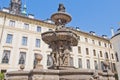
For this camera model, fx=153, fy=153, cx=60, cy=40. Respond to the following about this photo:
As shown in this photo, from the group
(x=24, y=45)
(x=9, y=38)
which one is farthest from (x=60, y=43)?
(x=9, y=38)

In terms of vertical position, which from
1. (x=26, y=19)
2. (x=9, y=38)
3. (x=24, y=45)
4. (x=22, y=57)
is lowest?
(x=22, y=57)

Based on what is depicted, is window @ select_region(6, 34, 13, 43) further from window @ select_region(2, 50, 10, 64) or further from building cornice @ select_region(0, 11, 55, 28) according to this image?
building cornice @ select_region(0, 11, 55, 28)

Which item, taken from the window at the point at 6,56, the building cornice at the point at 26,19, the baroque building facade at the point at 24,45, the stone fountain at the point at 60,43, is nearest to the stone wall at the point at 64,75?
the stone fountain at the point at 60,43

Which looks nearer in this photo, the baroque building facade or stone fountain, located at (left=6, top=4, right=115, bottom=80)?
stone fountain, located at (left=6, top=4, right=115, bottom=80)

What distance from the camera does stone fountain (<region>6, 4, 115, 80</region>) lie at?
662 cm

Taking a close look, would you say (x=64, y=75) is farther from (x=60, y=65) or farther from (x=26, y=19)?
(x=26, y=19)

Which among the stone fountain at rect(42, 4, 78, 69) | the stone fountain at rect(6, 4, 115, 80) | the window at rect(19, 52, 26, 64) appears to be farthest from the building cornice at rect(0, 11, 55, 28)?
the stone fountain at rect(42, 4, 78, 69)

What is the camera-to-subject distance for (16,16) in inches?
1116

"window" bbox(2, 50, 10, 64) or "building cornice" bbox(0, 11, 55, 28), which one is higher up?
"building cornice" bbox(0, 11, 55, 28)

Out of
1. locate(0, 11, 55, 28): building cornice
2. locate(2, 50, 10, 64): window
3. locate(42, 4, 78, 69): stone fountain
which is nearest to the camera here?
locate(42, 4, 78, 69): stone fountain

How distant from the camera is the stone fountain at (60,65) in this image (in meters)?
6.62

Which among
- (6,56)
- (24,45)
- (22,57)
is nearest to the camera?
(6,56)

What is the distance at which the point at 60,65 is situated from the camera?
8.82m

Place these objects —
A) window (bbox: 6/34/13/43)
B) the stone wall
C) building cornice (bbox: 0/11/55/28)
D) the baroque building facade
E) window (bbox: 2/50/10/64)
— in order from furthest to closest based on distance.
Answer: building cornice (bbox: 0/11/55/28), window (bbox: 6/34/13/43), the baroque building facade, window (bbox: 2/50/10/64), the stone wall
